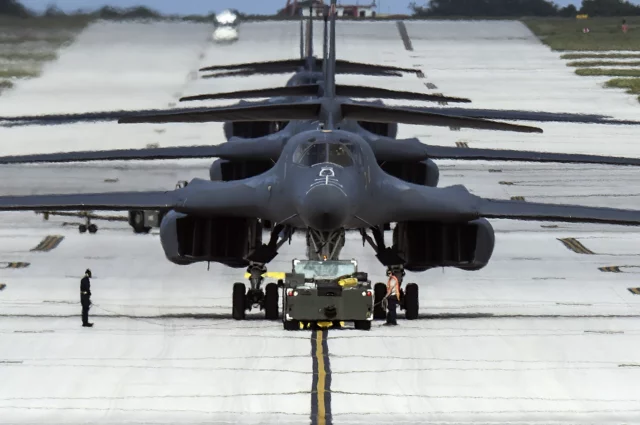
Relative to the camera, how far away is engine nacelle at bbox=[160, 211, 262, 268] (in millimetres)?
33625

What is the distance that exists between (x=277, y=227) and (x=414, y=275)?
703 centimetres

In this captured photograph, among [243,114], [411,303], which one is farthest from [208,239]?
[411,303]

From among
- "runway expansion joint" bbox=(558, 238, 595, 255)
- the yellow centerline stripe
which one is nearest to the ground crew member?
the yellow centerline stripe

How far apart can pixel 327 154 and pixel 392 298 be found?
317cm

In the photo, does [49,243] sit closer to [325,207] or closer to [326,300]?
[325,207]

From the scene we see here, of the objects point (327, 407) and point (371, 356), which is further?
point (371, 356)

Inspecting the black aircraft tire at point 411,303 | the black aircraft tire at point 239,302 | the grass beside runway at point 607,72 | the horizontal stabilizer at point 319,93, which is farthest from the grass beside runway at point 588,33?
the black aircraft tire at point 239,302

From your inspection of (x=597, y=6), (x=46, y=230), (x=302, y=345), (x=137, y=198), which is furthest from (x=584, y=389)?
(x=597, y=6)

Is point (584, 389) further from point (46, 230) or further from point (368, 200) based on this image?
point (46, 230)

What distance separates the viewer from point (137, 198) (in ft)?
115

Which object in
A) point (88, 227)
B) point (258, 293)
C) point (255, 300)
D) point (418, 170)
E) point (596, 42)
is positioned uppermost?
point (258, 293)

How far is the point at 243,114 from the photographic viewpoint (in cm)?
3425

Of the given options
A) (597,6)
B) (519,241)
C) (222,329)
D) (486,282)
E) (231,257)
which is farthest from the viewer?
(597,6)

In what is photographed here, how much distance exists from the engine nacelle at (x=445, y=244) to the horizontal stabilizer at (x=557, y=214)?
408mm
